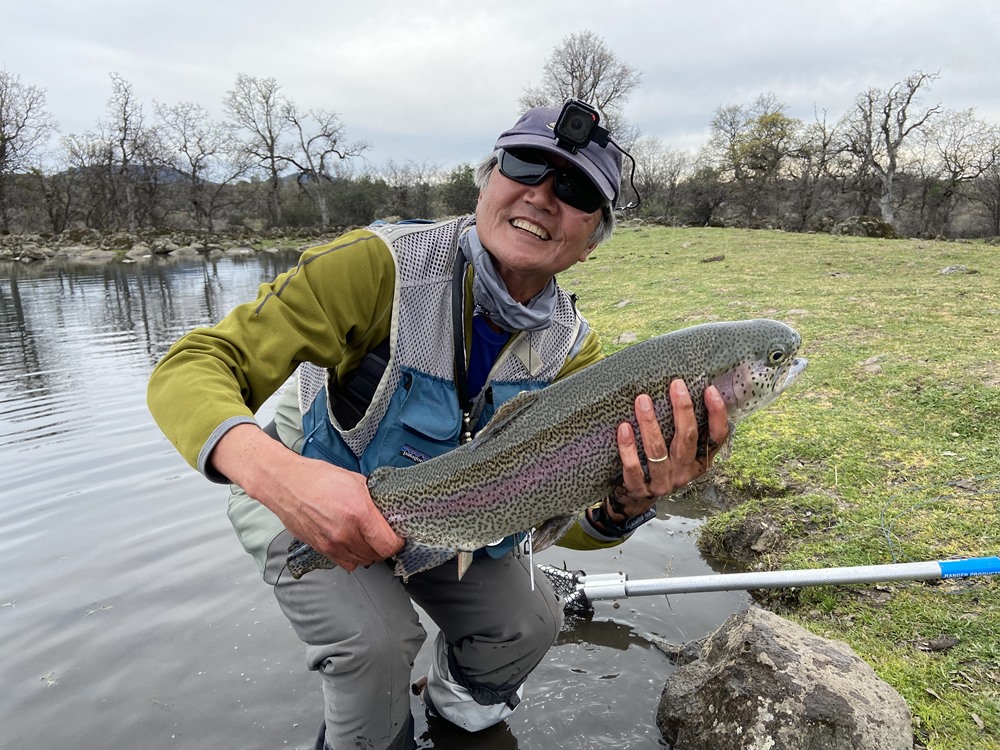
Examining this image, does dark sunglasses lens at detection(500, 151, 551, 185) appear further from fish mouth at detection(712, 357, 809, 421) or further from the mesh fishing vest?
fish mouth at detection(712, 357, 809, 421)

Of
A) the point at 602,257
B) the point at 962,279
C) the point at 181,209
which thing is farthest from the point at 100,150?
the point at 962,279

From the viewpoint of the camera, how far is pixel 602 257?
82.4ft

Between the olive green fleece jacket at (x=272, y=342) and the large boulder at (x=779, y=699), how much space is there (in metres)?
2.23

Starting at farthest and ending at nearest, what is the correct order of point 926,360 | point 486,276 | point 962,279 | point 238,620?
point 962,279, point 926,360, point 238,620, point 486,276

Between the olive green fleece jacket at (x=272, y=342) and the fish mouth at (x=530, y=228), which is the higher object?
the fish mouth at (x=530, y=228)

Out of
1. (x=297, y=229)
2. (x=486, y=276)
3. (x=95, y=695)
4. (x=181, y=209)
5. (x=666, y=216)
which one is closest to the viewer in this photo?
(x=486, y=276)

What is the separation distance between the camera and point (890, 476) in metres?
4.96

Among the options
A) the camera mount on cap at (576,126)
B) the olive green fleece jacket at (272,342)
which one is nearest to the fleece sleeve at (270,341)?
the olive green fleece jacket at (272,342)

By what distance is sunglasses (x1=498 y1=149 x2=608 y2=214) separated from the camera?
289cm

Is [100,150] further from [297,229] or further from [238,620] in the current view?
[238,620]

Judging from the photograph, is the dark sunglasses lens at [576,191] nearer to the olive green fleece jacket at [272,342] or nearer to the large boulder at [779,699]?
the olive green fleece jacket at [272,342]

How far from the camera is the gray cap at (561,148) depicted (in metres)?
2.84

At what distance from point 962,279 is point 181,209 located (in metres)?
73.8

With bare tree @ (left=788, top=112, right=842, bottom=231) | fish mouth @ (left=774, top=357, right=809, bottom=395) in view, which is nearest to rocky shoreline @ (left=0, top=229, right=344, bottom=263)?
bare tree @ (left=788, top=112, right=842, bottom=231)
